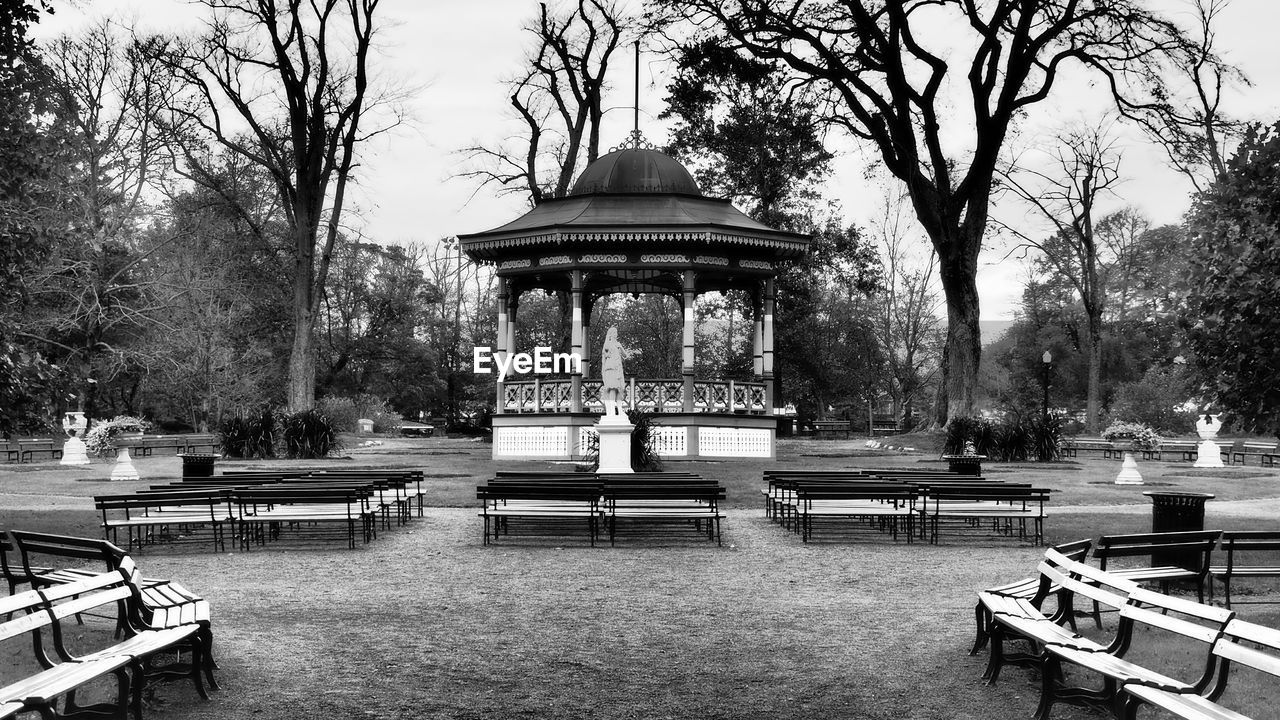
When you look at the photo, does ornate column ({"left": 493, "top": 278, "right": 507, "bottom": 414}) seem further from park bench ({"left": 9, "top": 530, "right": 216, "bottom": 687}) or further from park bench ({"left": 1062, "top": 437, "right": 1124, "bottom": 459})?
park bench ({"left": 9, "top": 530, "right": 216, "bottom": 687})

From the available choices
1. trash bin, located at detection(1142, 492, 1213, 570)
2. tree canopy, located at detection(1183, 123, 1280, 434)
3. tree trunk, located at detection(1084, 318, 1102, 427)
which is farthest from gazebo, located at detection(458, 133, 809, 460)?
tree trunk, located at detection(1084, 318, 1102, 427)

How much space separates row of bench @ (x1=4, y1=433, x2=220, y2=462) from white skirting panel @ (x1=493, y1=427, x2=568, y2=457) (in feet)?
32.6

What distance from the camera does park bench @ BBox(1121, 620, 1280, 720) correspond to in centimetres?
495

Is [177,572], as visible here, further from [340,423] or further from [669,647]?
[340,423]

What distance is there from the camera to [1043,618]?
7.72 m

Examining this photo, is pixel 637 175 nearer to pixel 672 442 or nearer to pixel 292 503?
pixel 672 442

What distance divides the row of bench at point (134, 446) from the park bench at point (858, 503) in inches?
979

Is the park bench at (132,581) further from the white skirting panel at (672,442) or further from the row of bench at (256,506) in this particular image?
the white skirting panel at (672,442)

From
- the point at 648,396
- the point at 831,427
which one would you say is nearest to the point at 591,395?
the point at 648,396

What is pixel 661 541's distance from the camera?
14.9 meters

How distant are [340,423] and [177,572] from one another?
35.0 meters

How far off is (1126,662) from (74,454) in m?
31.7

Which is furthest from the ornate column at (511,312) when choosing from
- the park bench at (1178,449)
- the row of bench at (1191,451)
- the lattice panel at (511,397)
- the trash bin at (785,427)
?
the trash bin at (785,427)

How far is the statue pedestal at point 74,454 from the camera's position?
3222 centimetres
